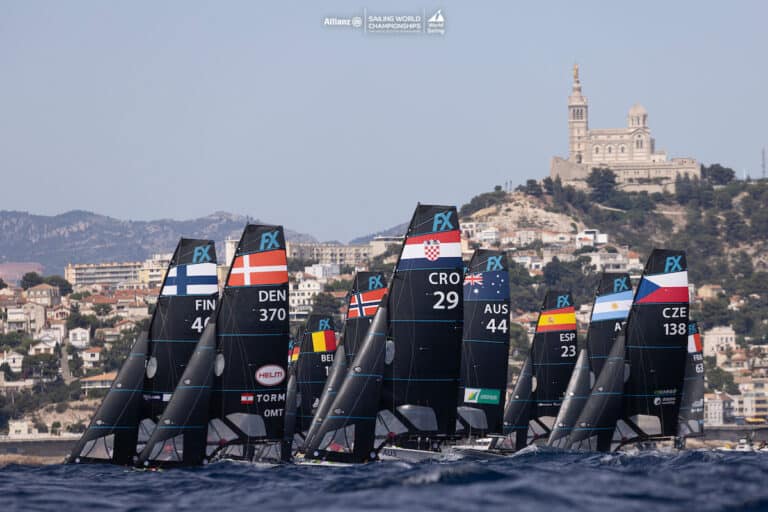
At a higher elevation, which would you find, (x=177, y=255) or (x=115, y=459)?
(x=177, y=255)

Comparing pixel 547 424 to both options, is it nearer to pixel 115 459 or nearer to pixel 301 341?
pixel 301 341

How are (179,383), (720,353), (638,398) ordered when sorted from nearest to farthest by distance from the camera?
(179,383) < (638,398) < (720,353)

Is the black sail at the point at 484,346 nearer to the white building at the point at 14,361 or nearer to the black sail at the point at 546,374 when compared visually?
the black sail at the point at 546,374

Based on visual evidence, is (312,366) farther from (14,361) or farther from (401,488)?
(14,361)

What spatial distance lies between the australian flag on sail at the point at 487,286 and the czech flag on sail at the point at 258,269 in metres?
10.5

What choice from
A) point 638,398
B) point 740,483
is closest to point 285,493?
point 740,483

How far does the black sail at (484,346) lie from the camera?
4716cm

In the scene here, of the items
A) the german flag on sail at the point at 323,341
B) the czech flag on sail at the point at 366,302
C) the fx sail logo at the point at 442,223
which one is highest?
the fx sail logo at the point at 442,223

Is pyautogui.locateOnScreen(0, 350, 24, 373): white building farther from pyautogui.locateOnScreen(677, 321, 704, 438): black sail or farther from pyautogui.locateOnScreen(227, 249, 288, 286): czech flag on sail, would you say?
pyautogui.locateOnScreen(227, 249, 288, 286): czech flag on sail

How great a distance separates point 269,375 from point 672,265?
13827mm

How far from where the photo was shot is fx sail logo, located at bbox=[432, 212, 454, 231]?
135 ft

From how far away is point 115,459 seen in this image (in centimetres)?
4144

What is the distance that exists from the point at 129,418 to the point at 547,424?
1659 centimetres

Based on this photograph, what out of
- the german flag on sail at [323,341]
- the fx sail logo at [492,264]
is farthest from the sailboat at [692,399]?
the german flag on sail at [323,341]
